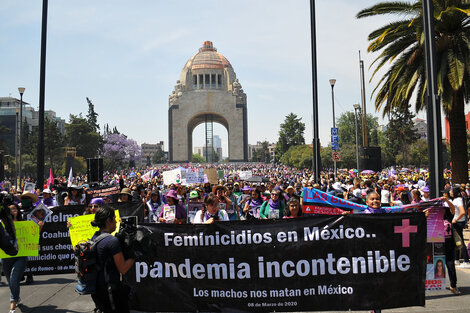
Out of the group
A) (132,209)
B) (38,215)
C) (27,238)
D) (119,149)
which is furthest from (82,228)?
(119,149)

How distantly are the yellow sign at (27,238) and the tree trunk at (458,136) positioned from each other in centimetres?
1331

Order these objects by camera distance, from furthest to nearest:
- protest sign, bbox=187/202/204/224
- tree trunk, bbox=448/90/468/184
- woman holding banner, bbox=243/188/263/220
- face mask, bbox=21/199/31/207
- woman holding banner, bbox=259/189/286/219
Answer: tree trunk, bbox=448/90/468/184 < woman holding banner, bbox=243/188/263/220 < protest sign, bbox=187/202/204/224 < woman holding banner, bbox=259/189/286/219 < face mask, bbox=21/199/31/207

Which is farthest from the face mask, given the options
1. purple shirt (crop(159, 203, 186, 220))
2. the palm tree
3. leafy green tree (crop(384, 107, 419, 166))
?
leafy green tree (crop(384, 107, 419, 166))

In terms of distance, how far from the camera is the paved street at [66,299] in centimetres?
644

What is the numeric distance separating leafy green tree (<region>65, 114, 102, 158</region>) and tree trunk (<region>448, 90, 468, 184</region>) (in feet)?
240

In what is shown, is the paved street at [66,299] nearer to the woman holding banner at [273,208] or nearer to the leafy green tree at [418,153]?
the woman holding banner at [273,208]

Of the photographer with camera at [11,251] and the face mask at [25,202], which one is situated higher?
the face mask at [25,202]

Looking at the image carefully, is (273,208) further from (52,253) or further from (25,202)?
(25,202)

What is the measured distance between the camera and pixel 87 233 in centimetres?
656

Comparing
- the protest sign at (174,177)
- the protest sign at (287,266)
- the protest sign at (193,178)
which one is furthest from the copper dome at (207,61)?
the protest sign at (287,266)

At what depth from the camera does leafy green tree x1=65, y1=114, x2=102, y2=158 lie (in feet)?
268

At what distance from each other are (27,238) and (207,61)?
112m

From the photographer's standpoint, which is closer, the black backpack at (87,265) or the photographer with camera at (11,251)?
the black backpack at (87,265)

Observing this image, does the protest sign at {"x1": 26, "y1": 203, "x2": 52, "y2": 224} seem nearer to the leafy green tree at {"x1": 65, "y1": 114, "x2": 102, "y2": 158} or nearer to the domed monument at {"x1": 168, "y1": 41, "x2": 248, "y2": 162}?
the leafy green tree at {"x1": 65, "y1": 114, "x2": 102, "y2": 158}
